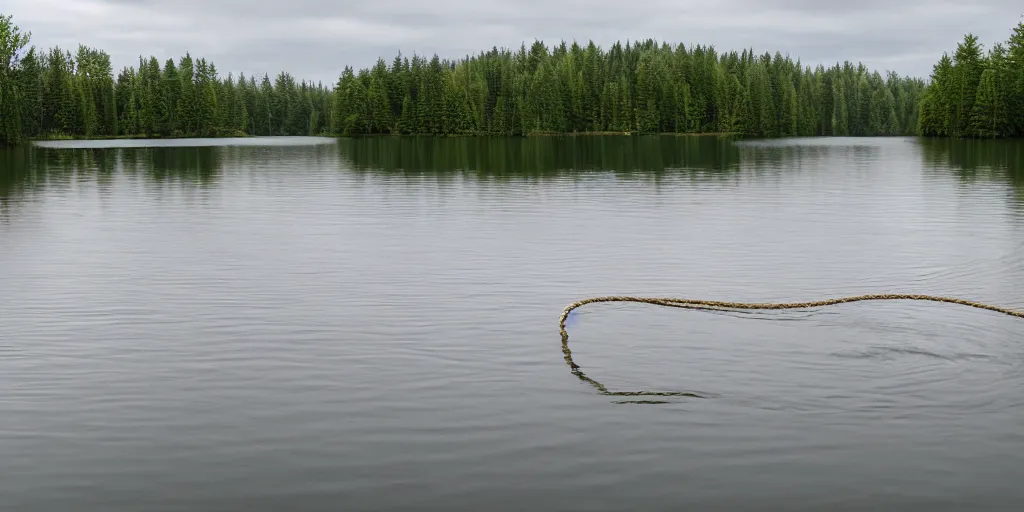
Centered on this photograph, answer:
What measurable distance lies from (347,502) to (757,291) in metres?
14.5

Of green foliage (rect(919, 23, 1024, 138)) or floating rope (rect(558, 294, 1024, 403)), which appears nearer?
floating rope (rect(558, 294, 1024, 403))

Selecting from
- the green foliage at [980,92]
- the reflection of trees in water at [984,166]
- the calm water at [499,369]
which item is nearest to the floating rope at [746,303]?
the calm water at [499,369]

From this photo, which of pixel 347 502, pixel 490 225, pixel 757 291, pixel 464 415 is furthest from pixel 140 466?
pixel 490 225

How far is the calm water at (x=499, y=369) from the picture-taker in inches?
445

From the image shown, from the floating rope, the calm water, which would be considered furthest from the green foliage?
the floating rope

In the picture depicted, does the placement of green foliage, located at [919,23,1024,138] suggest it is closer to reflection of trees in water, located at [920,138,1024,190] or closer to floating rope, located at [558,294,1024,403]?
reflection of trees in water, located at [920,138,1024,190]

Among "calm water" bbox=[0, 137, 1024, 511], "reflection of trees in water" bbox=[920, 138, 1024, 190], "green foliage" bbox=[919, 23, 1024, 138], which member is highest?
"green foliage" bbox=[919, 23, 1024, 138]

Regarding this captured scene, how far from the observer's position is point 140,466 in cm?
1179

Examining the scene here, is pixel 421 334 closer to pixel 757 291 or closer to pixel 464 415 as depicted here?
pixel 464 415

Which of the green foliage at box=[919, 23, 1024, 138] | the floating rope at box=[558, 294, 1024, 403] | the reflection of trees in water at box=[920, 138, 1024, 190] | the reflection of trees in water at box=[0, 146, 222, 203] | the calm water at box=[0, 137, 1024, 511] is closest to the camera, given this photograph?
the calm water at box=[0, 137, 1024, 511]

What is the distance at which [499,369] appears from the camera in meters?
16.1

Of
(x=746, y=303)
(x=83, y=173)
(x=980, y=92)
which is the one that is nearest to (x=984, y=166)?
(x=746, y=303)

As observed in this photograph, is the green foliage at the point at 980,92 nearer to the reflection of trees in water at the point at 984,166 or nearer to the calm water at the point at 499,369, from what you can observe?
the reflection of trees in water at the point at 984,166

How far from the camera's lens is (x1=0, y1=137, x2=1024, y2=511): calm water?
11305 millimetres
